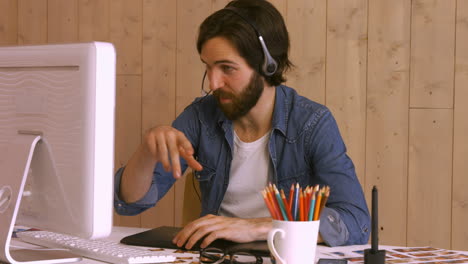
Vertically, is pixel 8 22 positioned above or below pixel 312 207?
above

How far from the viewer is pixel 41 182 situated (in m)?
1.15

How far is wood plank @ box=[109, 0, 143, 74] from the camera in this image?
2939mm

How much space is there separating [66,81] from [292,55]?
1655 millimetres

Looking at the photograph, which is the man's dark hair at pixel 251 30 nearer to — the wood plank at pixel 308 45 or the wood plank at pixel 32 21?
the wood plank at pixel 308 45

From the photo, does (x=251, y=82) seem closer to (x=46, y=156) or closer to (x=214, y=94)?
(x=214, y=94)

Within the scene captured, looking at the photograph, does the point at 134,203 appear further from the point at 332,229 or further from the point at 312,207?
the point at 312,207

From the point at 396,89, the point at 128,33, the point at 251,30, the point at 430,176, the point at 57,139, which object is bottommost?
the point at 430,176

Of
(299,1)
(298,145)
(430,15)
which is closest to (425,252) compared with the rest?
(298,145)

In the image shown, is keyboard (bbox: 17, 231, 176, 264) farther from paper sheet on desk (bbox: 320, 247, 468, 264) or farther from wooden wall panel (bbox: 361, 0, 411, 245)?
wooden wall panel (bbox: 361, 0, 411, 245)

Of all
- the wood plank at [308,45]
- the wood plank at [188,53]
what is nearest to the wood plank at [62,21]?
the wood plank at [188,53]

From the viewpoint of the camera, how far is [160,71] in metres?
2.89

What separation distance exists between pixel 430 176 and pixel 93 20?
1697 mm

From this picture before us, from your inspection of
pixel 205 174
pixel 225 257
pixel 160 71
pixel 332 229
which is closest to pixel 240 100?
pixel 205 174

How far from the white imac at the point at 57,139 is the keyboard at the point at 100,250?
90 mm
